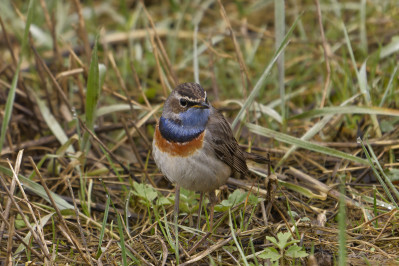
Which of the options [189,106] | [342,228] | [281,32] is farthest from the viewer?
[281,32]

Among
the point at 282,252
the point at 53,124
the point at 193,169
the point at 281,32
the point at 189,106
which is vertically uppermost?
the point at 281,32

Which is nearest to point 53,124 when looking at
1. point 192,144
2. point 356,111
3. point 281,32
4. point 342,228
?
point 192,144

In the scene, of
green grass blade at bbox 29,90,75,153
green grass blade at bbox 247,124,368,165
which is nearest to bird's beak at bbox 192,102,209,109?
green grass blade at bbox 247,124,368,165

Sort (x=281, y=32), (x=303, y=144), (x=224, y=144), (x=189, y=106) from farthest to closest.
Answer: (x=281, y=32) → (x=303, y=144) → (x=224, y=144) → (x=189, y=106)

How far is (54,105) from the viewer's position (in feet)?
22.9

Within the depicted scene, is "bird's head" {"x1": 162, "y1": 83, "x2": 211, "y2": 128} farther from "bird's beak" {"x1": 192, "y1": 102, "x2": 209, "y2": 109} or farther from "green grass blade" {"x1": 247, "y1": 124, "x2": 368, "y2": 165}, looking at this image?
"green grass blade" {"x1": 247, "y1": 124, "x2": 368, "y2": 165}

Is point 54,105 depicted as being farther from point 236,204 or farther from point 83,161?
point 236,204

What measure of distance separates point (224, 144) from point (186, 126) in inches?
15.5

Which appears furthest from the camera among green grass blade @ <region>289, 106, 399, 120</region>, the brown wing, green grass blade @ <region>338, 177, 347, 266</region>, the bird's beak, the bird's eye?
green grass blade @ <region>289, 106, 399, 120</region>

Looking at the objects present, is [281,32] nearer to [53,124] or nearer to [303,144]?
[303,144]

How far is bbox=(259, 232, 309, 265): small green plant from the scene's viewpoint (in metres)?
4.15

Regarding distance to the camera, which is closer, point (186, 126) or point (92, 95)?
point (186, 126)

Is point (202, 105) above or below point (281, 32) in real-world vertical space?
below

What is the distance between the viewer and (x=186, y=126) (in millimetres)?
4973
